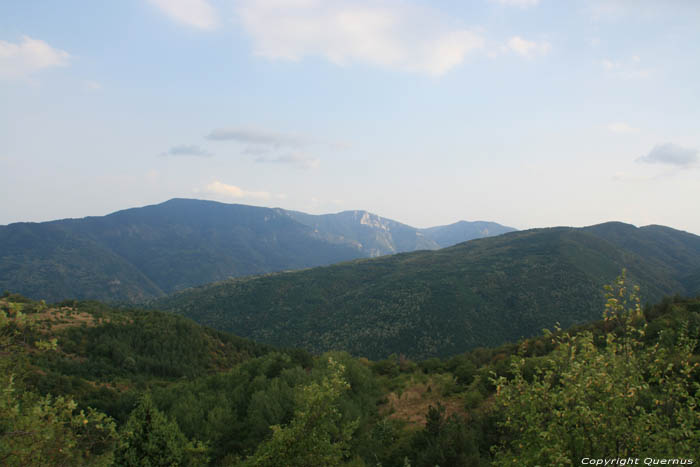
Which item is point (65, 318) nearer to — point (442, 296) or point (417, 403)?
point (417, 403)

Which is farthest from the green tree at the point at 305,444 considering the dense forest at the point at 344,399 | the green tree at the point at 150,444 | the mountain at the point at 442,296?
the mountain at the point at 442,296

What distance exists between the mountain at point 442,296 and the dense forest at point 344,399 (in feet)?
196

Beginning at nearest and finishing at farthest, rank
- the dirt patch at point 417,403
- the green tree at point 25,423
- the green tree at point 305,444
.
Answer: the green tree at point 25,423, the green tree at point 305,444, the dirt patch at point 417,403

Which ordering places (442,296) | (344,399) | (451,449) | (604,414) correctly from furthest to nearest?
(442,296)
(344,399)
(451,449)
(604,414)

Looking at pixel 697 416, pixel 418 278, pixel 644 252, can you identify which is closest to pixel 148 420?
pixel 697 416

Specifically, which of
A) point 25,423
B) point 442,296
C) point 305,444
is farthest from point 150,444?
point 442,296

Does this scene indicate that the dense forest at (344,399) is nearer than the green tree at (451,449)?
Yes

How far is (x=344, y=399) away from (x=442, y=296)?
100712mm

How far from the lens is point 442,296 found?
120 metres

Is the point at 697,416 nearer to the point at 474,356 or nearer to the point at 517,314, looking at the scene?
the point at 474,356

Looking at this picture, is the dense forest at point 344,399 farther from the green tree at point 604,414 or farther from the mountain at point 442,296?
the mountain at point 442,296

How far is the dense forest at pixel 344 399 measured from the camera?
7.74 m

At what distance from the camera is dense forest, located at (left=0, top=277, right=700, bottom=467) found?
7738 mm

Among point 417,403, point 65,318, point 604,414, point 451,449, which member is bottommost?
point 417,403
